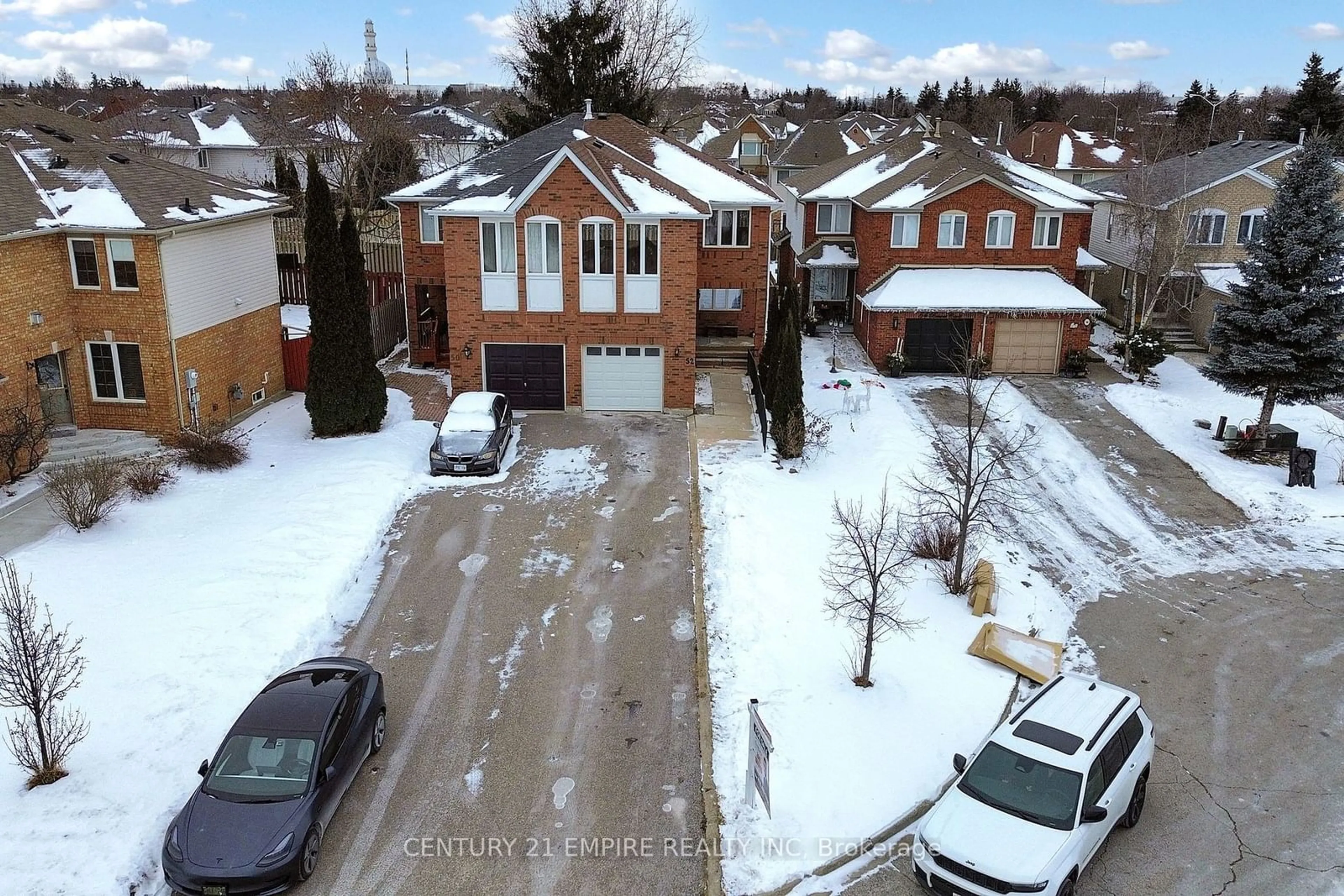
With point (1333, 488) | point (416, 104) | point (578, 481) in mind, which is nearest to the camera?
point (578, 481)

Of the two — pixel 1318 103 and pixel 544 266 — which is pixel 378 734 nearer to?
pixel 544 266

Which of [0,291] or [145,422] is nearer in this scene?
[0,291]

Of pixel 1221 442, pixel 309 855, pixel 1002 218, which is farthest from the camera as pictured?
pixel 1002 218

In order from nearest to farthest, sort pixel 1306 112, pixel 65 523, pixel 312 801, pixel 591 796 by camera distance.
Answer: pixel 312 801, pixel 591 796, pixel 65 523, pixel 1306 112

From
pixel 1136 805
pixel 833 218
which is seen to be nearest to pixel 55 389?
pixel 1136 805

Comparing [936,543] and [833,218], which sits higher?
[833,218]

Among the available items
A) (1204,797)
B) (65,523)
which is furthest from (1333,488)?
(65,523)

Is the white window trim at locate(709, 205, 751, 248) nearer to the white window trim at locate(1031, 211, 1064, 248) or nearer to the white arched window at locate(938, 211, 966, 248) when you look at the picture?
the white arched window at locate(938, 211, 966, 248)

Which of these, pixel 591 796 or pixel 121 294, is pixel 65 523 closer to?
pixel 121 294

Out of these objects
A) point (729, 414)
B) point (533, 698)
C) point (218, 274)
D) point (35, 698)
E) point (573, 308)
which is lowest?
point (533, 698)
